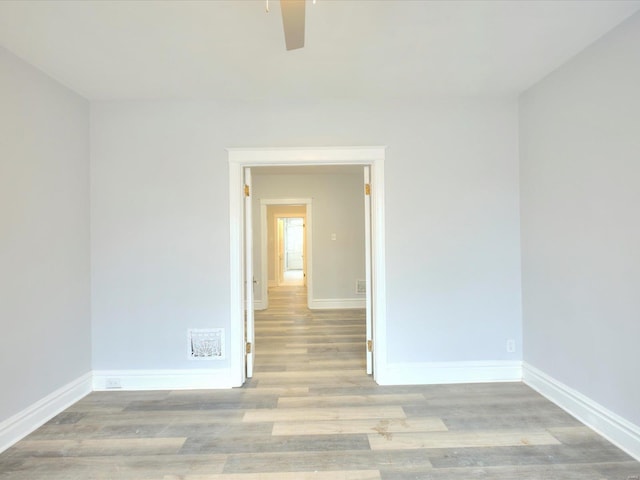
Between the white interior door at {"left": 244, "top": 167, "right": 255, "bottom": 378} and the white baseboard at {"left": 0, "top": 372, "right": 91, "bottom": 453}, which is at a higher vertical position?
the white interior door at {"left": 244, "top": 167, "right": 255, "bottom": 378}

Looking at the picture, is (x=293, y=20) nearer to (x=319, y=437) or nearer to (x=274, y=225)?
(x=319, y=437)

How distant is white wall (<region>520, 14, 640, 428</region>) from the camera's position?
1.86m

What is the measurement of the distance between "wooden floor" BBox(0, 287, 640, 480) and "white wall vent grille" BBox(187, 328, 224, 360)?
0.99 feet

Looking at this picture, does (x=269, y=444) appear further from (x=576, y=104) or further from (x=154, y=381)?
(x=576, y=104)

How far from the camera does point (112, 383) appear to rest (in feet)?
8.91

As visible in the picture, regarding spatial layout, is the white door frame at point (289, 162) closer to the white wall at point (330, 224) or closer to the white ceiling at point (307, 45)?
the white ceiling at point (307, 45)

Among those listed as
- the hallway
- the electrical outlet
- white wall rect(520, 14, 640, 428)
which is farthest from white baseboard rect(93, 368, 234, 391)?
white wall rect(520, 14, 640, 428)

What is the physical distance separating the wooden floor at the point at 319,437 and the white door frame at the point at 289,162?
1.11 feet

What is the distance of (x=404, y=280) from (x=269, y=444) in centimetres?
166

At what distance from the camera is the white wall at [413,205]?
276 centimetres

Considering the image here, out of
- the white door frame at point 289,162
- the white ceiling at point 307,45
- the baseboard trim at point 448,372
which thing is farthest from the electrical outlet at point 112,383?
the white ceiling at point 307,45

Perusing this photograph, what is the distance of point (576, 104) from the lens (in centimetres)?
220

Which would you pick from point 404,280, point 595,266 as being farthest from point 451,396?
point 595,266

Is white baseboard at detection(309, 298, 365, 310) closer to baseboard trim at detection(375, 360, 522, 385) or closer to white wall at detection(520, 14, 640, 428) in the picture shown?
baseboard trim at detection(375, 360, 522, 385)
